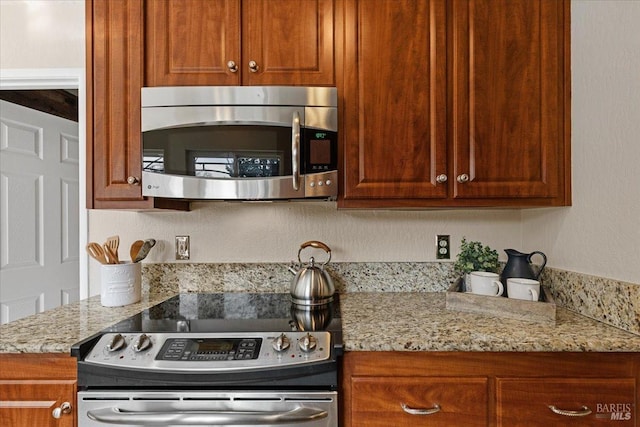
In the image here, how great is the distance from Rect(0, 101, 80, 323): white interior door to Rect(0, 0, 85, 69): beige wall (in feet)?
1.78

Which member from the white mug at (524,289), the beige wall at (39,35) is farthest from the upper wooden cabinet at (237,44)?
the white mug at (524,289)

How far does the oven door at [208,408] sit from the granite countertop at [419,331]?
0.60 ft

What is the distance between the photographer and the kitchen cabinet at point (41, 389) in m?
1.13

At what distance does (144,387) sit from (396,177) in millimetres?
1106

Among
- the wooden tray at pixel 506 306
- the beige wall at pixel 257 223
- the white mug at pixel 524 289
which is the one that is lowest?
the wooden tray at pixel 506 306

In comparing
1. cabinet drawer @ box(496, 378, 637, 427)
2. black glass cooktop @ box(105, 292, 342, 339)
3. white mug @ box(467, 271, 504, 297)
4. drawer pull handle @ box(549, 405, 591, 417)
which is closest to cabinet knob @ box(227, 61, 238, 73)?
black glass cooktop @ box(105, 292, 342, 339)

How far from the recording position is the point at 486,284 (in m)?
1.46

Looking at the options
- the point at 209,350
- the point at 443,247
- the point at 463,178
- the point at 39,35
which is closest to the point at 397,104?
the point at 463,178

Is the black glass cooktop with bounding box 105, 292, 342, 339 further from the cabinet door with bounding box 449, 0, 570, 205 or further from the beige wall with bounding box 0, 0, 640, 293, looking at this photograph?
the cabinet door with bounding box 449, 0, 570, 205

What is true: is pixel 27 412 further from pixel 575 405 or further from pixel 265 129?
pixel 575 405

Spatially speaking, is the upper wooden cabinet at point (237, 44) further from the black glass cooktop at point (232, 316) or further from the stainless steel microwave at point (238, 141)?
the black glass cooktop at point (232, 316)

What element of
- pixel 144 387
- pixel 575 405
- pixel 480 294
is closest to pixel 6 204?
pixel 144 387

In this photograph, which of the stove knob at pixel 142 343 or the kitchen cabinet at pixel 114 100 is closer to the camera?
the stove knob at pixel 142 343

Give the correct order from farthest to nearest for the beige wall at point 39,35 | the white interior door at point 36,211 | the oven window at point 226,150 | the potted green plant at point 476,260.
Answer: the white interior door at point 36,211, the beige wall at point 39,35, the potted green plant at point 476,260, the oven window at point 226,150
